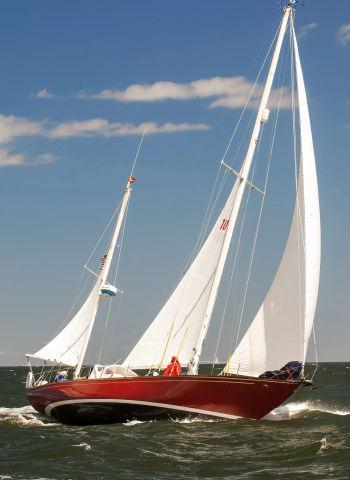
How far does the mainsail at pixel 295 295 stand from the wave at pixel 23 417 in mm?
8064

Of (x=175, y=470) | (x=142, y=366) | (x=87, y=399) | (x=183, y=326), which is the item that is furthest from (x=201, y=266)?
(x=175, y=470)

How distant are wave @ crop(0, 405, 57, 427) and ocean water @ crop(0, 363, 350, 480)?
1149 millimetres

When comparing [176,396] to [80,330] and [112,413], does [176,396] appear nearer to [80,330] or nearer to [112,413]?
[112,413]

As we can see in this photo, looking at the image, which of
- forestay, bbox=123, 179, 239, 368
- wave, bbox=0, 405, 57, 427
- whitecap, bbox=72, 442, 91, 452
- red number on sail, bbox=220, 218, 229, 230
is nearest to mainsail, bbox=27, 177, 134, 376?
wave, bbox=0, 405, 57, 427

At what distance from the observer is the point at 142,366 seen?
2873cm

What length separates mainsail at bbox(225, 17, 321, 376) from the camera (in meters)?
26.4

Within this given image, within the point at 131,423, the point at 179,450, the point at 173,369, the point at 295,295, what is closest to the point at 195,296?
the point at 173,369

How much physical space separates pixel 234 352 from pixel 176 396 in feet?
9.52

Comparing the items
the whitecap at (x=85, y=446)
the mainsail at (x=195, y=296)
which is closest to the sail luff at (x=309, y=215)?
the mainsail at (x=195, y=296)

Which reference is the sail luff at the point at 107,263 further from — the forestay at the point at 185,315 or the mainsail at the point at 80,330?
the forestay at the point at 185,315

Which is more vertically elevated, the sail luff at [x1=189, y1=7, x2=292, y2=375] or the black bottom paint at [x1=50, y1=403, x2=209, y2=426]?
the sail luff at [x1=189, y1=7, x2=292, y2=375]

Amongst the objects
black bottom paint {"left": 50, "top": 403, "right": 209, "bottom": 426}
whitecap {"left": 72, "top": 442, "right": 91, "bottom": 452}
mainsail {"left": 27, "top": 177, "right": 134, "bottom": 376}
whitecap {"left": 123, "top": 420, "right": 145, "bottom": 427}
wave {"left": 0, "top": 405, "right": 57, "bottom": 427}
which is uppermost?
mainsail {"left": 27, "top": 177, "right": 134, "bottom": 376}

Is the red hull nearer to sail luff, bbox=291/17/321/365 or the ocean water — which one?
the ocean water

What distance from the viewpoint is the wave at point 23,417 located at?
98.3 feet
